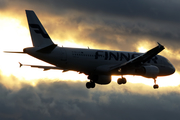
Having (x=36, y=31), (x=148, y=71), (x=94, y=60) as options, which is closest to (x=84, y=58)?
(x=94, y=60)

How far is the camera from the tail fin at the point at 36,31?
43094mm

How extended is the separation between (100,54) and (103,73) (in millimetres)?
2840

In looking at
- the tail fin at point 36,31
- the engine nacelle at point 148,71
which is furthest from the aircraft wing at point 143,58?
the tail fin at point 36,31

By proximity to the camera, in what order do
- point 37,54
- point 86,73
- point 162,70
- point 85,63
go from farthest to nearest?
1. point 162,70
2. point 86,73
3. point 85,63
4. point 37,54

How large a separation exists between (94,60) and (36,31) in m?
9.39

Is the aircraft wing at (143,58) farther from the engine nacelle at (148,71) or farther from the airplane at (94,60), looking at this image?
the engine nacelle at (148,71)

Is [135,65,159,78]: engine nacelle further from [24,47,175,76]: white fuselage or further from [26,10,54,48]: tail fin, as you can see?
[26,10,54,48]: tail fin

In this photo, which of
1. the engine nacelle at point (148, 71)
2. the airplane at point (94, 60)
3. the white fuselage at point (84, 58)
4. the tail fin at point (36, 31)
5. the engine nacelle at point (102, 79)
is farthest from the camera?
the engine nacelle at point (102, 79)

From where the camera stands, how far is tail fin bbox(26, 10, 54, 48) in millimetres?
43094

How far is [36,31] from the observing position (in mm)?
43406

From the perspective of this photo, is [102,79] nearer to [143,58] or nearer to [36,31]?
[143,58]

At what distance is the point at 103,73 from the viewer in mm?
48469

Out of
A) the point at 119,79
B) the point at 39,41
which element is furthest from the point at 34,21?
the point at 119,79

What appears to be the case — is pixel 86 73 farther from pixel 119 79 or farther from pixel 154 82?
pixel 154 82
